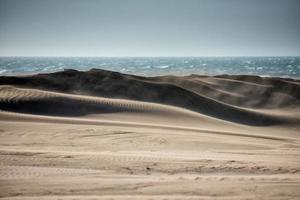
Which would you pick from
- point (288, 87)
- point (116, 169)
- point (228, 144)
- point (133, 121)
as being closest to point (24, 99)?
point (133, 121)

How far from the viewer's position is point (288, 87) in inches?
845

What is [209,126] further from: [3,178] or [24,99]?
[3,178]

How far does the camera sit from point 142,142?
9500 millimetres

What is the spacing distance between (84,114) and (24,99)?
264 centimetres

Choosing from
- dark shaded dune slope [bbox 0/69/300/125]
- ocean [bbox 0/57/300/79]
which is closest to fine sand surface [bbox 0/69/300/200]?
dark shaded dune slope [bbox 0/69/300/125]

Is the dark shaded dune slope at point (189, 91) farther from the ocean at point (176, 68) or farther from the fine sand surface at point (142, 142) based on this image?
the ocean at point (176, 68)

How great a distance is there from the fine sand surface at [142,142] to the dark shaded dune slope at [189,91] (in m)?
0.05

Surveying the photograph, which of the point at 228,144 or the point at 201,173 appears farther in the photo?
the point at 228,144

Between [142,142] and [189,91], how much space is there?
32.1 feet

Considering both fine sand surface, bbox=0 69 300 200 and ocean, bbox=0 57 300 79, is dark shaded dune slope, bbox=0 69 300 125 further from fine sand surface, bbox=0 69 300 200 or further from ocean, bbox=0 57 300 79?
ocean, bbox=0 57 300 79

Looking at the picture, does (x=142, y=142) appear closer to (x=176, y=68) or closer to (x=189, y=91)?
(x=189, y=91)

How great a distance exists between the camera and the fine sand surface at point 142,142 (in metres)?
5.10

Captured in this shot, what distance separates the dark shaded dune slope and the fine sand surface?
5 cm

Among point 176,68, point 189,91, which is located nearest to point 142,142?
point 189,91
